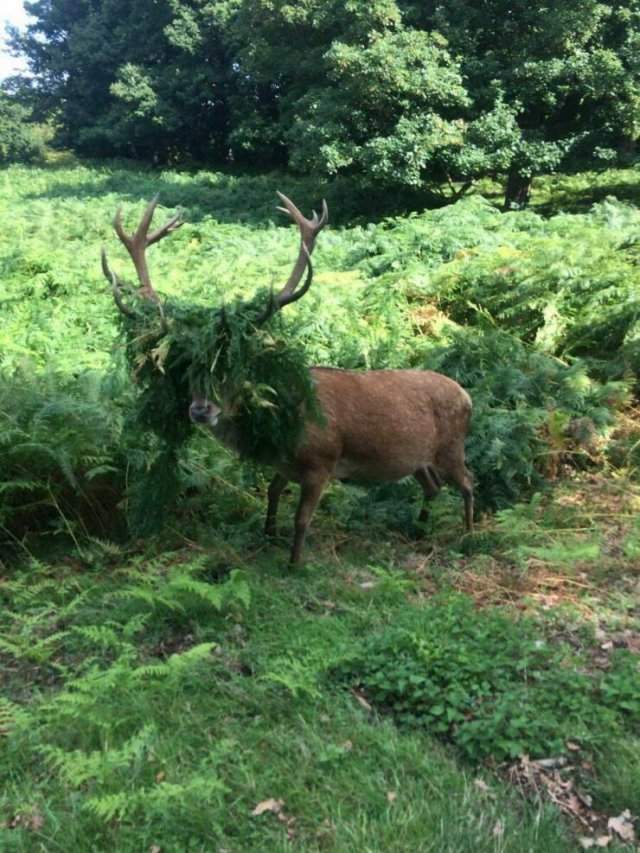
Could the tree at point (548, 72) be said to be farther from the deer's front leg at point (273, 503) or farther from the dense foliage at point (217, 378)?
the dense foliage at point (217, 378)

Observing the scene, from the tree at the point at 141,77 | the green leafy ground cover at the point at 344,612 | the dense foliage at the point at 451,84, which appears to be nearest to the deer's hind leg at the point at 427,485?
the green leafy ground cover at the point at 344,612

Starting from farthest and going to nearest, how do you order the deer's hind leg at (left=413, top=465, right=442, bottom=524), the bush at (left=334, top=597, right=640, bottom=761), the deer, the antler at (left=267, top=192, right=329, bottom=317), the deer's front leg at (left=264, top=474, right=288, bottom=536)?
1. the deer's hind leg at (left=413, top=465, right=442, bottom=524)
2. the deer's front leg at (left=264, top=474, right=288, bottom=536)
3. the deer
4. the antler at (left=267, top=192, right=329, bottom=317)
5. the bush at (left=334, top=597, right=640, bottom=761)

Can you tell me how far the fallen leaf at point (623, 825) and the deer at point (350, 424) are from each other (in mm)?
2915

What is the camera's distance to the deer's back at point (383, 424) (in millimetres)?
6016

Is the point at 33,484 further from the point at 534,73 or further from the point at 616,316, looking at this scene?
the point at 534,73

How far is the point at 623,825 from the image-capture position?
338 centimetres

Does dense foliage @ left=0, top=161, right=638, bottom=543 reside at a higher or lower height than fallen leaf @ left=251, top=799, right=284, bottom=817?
higher

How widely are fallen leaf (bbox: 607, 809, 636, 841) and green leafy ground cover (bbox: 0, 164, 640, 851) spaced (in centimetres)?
4

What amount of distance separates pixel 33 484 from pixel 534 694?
12.6ft

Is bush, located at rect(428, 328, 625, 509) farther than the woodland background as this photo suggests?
Yes

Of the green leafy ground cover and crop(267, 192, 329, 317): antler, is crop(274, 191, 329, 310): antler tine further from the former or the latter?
the green leafy ground cover

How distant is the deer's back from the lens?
6016 millimetres

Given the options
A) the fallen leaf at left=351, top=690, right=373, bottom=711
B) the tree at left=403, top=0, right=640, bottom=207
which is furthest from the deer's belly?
the tree at left=403, top=0, right=640, bottom=207

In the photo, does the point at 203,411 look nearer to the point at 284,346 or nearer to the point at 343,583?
the point at 284,346
